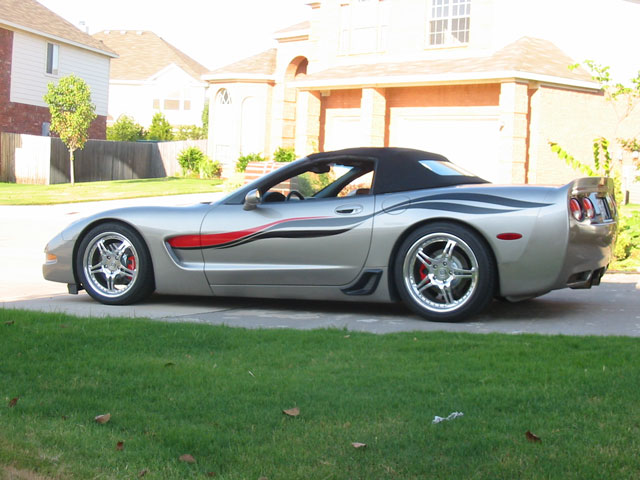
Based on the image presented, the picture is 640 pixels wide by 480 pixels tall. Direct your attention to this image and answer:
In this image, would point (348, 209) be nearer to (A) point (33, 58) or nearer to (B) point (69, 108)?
(B) point (69, 108)

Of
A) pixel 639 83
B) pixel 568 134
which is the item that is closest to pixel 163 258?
pixel 639 83

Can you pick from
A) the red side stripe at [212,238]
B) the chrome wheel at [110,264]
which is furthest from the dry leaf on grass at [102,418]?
the chrome wheel at [110,264]

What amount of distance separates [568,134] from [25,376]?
21550 mm

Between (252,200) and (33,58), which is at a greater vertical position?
(33,58)

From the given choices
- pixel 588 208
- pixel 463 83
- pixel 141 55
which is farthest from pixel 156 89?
pixel 588 208

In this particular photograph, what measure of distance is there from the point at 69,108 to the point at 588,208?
26599 mm

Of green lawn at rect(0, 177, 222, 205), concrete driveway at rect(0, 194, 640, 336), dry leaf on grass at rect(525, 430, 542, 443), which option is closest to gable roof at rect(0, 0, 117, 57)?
green lawn at rect(0, 177, 222, 205)

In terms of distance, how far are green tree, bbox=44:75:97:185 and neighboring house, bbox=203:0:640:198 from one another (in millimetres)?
7530

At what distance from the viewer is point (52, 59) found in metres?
38.2

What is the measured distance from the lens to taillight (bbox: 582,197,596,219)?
638cm

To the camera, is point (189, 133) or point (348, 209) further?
point (189, 133)

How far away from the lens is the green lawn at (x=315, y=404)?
3225 mm

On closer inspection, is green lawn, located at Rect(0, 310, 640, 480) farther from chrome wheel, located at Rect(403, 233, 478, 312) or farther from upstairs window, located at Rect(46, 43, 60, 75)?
upstairs window, located at Rect(46, 43, 60, 75)

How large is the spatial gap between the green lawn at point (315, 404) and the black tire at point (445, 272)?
827 millimetres
